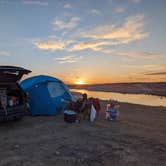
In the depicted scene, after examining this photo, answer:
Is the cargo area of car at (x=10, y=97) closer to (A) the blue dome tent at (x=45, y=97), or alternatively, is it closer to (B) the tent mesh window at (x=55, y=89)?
(A) the blue dome tent at (x=45, y=97)

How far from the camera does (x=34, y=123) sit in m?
8.35

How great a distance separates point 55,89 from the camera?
10500 millimetres

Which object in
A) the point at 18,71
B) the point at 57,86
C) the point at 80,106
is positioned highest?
the point at 18,71

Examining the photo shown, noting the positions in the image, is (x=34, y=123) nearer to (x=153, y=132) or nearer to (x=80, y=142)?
(x=80, y=142)

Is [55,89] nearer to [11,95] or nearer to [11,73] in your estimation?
[11,95]

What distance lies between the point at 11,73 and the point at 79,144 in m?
4.02

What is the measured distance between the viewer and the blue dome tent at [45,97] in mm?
10016

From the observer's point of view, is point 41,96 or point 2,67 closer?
point 2,67

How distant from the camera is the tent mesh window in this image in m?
10.3

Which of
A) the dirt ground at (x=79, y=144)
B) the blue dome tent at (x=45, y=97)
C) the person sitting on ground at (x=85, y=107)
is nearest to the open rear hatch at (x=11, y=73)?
the dirt ground at (x=79, y=144)

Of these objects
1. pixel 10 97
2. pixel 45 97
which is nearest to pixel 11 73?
pixel 10 97

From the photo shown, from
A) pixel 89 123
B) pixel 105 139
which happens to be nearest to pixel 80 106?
pixel 89 123

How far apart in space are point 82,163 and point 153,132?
395 centimetres

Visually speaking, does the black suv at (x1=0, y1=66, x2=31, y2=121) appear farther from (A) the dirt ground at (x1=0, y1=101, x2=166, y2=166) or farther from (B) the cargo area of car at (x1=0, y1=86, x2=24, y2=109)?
(A) the dirt ground at (x1=0, y1=101, x2=166, y2=166)
